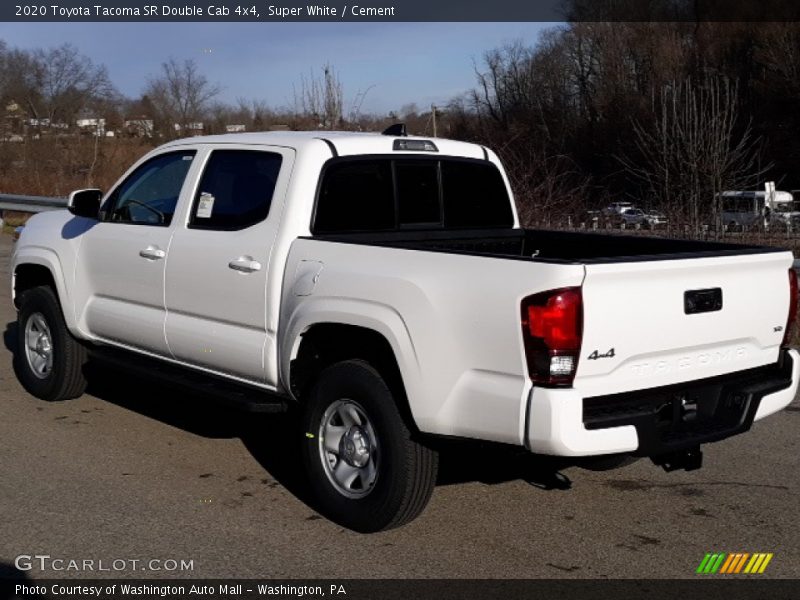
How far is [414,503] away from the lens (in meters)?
4.62

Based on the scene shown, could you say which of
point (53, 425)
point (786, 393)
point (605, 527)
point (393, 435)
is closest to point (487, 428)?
point (393, 435)

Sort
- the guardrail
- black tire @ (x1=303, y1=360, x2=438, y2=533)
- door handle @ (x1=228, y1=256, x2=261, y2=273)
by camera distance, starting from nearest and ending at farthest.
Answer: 1. black tire @ (x1=303, y1=360, x2=438, y2=533)
2. door handle @ (x1=228, y1=256, x2=261, y2=273)
3. the guardrail

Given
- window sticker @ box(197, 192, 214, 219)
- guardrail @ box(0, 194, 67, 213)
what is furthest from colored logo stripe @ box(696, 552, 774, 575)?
guardrail @ box(0, 194, 67, 213)

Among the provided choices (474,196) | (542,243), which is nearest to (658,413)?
(542,243)

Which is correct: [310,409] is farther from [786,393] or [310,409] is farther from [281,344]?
[786,393]

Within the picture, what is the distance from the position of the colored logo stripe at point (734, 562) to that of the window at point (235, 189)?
9.48ft

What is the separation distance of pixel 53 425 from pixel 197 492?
182cm

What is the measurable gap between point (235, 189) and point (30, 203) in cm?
1561

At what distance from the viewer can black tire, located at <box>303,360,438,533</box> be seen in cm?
459

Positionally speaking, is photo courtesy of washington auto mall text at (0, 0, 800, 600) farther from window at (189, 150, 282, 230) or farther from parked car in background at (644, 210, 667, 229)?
parked car in background at (644, 210, 667, 229)

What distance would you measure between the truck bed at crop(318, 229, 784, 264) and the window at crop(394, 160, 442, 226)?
0.32ft

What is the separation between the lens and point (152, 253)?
6.09m

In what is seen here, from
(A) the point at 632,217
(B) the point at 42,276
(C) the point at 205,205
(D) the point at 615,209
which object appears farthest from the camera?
(D) the point at 615,209
